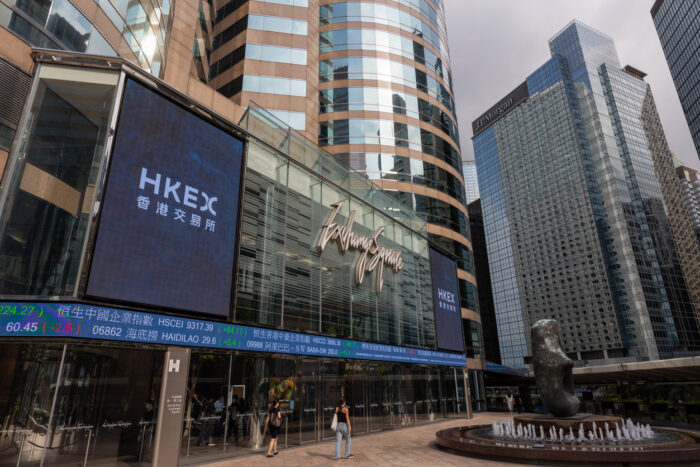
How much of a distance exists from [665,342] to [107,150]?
440 ft

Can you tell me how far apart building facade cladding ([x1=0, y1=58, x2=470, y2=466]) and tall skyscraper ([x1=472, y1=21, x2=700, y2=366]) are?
118 m

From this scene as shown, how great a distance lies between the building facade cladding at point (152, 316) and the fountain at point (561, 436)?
22.5ft

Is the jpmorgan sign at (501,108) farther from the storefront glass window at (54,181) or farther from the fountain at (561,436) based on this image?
the storefront glass window at (54,181)

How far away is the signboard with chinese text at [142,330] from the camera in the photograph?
9.70 m

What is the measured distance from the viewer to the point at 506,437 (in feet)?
49.6

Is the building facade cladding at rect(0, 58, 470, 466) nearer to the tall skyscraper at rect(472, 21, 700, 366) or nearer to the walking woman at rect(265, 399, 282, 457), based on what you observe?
the walking woman at rect(265, 399, 282, 457)

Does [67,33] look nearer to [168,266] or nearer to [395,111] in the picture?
[168,266]

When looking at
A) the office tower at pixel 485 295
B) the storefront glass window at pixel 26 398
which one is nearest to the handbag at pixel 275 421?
the storefront glass window at pixel 26 398

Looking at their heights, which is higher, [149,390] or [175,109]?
[175,109]

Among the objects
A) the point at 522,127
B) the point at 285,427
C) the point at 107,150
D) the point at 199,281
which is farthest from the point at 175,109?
the point at 522,127

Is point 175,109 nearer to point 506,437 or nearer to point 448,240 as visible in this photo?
point 506,437

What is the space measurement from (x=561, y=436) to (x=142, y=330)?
14.2 m

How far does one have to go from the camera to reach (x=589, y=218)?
122 meters

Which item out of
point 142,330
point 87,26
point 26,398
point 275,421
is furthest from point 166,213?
point 87,26
